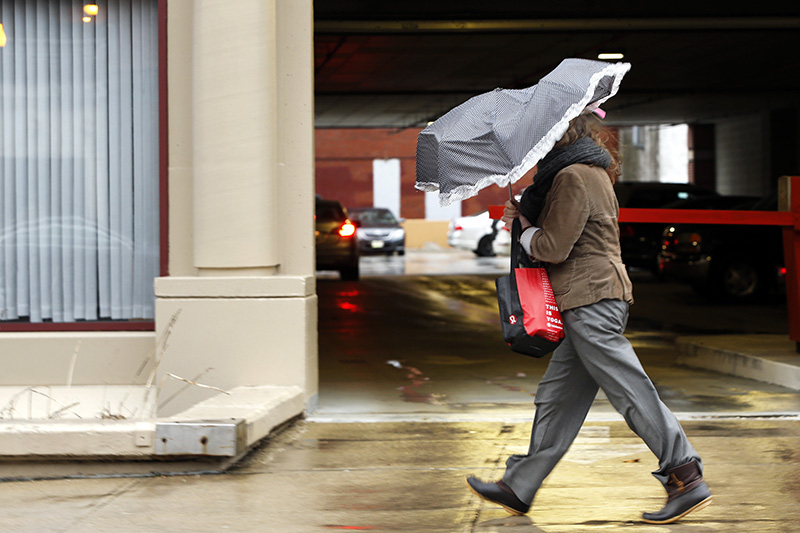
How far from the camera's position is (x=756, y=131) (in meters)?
29.4

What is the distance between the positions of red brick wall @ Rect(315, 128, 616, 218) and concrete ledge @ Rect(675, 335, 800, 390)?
1346 inches

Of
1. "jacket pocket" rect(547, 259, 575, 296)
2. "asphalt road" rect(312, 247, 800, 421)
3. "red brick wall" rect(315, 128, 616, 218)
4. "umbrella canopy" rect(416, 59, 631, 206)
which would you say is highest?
"red brick wall" rect(315, 128, 616, 218)

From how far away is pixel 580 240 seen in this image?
423cm

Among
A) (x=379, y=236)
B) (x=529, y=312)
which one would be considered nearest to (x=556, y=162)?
(x=529, y=312)

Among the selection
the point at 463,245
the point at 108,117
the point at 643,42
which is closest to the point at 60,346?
A: the point at 108,117

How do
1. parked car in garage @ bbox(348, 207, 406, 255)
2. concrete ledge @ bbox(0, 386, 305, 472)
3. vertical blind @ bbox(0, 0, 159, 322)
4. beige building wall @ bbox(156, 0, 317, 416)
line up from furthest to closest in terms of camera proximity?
parked car in garage @ bbox(348, 207, 406, 255) → vertical blind @ bbox(0, 0, 159, 322) → beige building wall @ bbox(156, 0, 317, 416) → concrete ledge @ bbox(0, 386, 305, 472)

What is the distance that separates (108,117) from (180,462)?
116 inches

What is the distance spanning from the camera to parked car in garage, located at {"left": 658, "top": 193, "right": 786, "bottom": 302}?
48.5 ft

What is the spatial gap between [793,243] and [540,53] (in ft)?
40.1

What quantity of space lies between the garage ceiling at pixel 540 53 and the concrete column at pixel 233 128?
287 inches

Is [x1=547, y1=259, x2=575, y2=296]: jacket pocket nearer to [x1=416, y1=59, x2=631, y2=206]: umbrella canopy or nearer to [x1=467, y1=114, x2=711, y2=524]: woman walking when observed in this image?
[x1=467, y1=114, x2=711, y2=524]: woman walking

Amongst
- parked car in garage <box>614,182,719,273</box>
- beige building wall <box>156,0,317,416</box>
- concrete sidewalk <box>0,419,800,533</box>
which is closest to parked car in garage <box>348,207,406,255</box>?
parked car in garage <box>614,182,719,273</box>

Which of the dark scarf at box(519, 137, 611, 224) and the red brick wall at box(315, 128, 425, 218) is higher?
the red brick wall at box(315, 128, 425, 218)

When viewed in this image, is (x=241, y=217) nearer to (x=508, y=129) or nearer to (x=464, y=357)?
(x=508, y=129)
